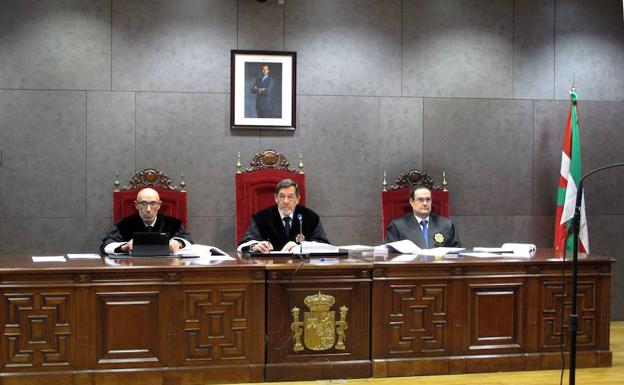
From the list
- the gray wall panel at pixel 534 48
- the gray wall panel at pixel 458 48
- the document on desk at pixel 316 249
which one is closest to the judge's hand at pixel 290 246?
the document on desk at pixel 316 249

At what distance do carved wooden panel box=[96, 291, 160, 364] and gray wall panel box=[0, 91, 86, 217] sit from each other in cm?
190

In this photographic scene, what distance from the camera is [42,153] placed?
19.2 feet

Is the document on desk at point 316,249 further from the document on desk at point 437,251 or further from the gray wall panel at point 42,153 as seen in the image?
the gray wall panel at point 42,153

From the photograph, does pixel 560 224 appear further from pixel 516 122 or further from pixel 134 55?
pixel 134 55

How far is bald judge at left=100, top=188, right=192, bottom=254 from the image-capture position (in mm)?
5242

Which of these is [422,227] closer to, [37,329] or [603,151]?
[603,151]

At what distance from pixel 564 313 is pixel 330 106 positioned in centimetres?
263

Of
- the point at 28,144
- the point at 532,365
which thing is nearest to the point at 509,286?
the point at 532,365

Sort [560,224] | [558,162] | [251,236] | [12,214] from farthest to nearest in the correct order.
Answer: [558,162]
[560,224]
[12,214]
[251,236]

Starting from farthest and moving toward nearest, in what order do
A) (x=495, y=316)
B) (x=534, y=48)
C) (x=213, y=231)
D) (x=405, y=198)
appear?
(x=534, y=48), (x=213, y=231), (x=405, y=198), (x=495, y=316)

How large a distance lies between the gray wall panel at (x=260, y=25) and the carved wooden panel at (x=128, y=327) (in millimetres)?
2673

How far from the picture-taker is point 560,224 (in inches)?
244

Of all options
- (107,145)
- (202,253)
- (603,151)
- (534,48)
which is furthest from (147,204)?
(603,151)

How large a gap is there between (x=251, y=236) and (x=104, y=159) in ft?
4.90
